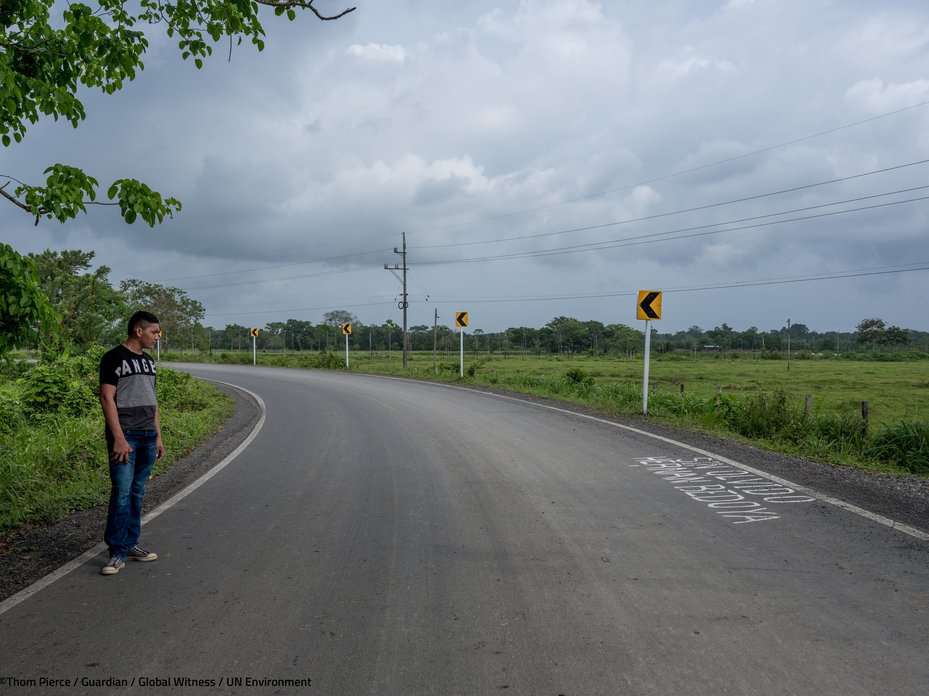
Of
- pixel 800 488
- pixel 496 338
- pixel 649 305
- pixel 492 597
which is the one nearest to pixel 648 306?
pixel 649 305

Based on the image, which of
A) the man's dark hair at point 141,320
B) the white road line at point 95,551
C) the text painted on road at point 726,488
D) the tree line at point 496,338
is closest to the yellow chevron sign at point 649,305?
the text painted on road at point 726,488

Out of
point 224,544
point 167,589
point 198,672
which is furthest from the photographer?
point 224,544

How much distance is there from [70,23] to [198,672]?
472 cm

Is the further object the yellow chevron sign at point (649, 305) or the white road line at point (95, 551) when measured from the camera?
the yellow chevron sign at point (649, 305)

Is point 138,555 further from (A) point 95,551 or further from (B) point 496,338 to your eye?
(B) point 496,338

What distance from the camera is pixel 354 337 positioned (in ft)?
415

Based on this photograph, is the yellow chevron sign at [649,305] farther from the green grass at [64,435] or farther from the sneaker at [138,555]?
the sneaker at [138,555]

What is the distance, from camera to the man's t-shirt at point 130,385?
4.91 m

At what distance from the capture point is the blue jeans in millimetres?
4879

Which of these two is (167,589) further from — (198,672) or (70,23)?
(70,23)

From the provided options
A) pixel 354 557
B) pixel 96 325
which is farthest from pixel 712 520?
pixel 96 325

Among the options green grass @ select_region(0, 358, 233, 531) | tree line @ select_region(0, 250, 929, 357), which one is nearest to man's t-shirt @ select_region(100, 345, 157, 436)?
green grass @ select_region(0, 358, 233, 531)

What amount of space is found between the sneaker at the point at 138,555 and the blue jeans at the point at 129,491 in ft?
0.16

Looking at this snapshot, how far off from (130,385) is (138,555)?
1.33 meters
